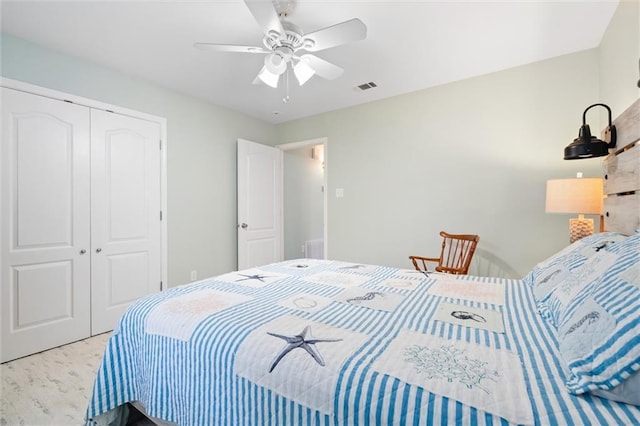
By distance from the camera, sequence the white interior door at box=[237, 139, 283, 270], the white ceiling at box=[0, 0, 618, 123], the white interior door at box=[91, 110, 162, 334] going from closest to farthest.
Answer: the white ceiling at box=[0, 0, 618, 123] < the white interior door at box=[91, 110, 162, 334] < the white interior door at box=[237, 139, 283, 270]

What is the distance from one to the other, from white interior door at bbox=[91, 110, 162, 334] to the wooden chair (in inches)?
106

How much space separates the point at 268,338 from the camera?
99cm

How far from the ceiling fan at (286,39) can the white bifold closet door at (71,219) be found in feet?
5.17

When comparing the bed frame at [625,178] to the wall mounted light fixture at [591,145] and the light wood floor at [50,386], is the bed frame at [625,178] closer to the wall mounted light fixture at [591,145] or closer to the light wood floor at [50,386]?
the wall mounted light fixture at [591,145]

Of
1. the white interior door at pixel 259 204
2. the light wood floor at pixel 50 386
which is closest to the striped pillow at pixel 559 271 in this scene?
the light wood floor at pixel 50 386

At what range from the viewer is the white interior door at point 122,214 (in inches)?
105

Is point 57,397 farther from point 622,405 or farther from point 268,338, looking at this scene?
point 622,405

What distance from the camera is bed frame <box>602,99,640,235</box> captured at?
4.78 feet

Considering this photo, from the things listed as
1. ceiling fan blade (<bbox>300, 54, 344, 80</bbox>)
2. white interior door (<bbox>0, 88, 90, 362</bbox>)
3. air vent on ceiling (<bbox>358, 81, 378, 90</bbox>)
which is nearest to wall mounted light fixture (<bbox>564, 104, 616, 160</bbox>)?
ceiling fan blade (<bbox>300, 54, 344, 80</bbox>)

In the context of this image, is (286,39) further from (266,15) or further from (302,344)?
(302,344)

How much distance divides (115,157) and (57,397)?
77.7 inches

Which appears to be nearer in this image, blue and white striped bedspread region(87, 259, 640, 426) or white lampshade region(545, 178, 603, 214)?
blue and white striped bedspread region(87, 259, 640, 426)

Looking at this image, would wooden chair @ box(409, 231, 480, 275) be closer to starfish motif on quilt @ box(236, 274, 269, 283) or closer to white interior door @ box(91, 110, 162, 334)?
starfish motif on quilt @ box(236, 274, 269, 283)

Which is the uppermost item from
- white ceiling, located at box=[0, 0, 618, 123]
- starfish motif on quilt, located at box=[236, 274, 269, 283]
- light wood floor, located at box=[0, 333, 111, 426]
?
white ceiling, located at box=[0, 0, 618, 123]
